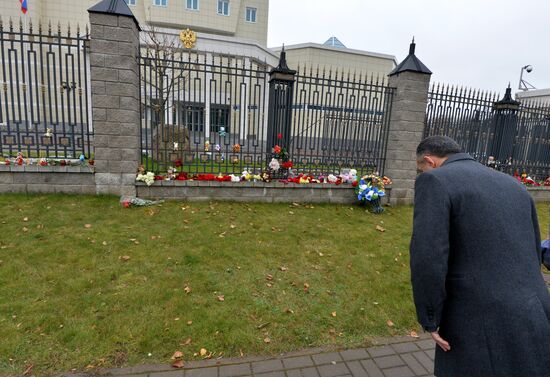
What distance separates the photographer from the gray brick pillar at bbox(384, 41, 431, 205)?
743cm

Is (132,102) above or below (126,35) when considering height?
below

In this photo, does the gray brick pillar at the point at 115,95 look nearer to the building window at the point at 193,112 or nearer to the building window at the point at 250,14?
the building window at the point at 193,112

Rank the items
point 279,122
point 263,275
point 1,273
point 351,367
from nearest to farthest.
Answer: point 351,367, point 1,273, point 263,275, point 279,122

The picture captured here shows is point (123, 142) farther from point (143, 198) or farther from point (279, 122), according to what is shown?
point (279, 122)

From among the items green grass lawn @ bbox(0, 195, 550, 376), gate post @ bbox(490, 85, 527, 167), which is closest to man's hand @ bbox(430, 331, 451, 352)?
green grass lawn @ bbox(0, 195, 550, 376)

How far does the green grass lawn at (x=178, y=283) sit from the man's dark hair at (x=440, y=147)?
200 cm

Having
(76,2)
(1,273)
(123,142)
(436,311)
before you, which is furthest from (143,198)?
(76,2)

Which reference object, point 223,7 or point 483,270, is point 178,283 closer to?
point 483,270

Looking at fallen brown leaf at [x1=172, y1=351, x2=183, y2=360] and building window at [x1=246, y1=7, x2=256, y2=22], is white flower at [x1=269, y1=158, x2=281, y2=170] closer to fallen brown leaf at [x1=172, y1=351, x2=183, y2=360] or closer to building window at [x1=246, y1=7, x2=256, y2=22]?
fallen brown leaf at [x1=172, y1=351, x2=183, y2=360]

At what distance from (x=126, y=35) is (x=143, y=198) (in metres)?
3.01

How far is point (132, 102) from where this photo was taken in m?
5.95

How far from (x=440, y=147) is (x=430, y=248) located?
2.20 ft

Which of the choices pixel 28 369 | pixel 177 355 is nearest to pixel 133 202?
pixel 28 369

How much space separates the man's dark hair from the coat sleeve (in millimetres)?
315
